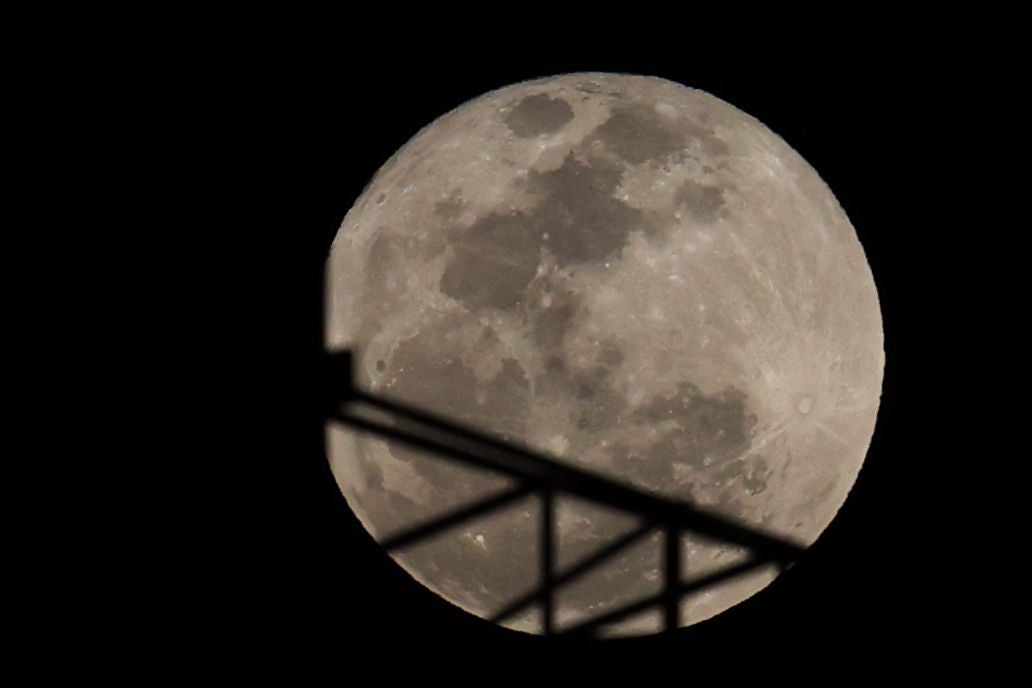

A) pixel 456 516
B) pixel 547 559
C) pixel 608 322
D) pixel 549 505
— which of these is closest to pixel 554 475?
pixel 549 505

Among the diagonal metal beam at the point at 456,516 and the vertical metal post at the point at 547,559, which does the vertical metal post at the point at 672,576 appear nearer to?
the vertical metal post at the point at 547,559

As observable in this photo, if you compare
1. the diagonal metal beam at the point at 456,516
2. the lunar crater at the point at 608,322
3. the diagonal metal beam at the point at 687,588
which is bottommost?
the diagonal metal beam at the point at 687,588

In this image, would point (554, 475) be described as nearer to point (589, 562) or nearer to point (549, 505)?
point (549, 505)

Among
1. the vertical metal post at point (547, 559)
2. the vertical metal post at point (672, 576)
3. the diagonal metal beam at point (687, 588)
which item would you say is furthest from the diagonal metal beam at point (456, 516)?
the diagonal metal beam at point (687, 588)

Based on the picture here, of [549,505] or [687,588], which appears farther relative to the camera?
[687,588]

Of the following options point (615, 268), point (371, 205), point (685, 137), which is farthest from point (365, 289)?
point (685, 137)

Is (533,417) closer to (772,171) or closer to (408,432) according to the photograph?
(408,432)

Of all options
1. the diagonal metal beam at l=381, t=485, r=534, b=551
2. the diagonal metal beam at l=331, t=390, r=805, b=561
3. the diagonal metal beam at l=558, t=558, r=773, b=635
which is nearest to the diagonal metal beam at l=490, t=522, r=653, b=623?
the diagonal metal beam at l=331, t=390, r=805, b=561

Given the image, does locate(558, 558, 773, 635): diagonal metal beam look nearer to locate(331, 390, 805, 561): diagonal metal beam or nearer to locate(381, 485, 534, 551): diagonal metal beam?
locate(331, 390, 805, 561): diagonal metal beam
